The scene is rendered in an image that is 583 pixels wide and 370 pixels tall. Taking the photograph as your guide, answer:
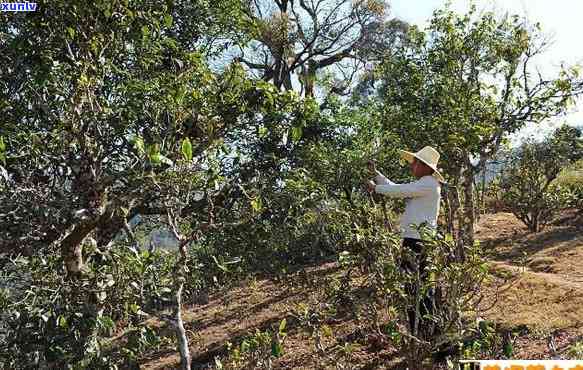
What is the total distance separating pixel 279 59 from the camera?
44.2 ft

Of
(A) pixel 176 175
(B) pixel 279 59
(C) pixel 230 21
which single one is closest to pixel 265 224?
(A) pixel 176 175

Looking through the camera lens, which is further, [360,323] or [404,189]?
[360,323]

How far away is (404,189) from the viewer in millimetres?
4125

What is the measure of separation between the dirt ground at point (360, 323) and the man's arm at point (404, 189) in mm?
702

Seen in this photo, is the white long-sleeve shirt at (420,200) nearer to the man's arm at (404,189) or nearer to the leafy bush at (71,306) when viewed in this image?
the man's arm at (404,189)

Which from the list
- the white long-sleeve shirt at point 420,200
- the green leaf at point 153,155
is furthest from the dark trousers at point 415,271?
the green leaf at point 153,155

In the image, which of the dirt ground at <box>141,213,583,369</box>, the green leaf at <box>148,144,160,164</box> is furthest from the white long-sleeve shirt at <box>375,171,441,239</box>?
the green leaf at <box>148,144,160,164</box>

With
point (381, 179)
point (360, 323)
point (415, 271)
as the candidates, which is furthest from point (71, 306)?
point (360, 323)

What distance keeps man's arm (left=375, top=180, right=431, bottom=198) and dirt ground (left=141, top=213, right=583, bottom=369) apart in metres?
0.70

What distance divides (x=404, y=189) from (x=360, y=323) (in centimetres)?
215

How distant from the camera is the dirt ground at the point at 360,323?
4941 millimetres

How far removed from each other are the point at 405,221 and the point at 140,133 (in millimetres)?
2082

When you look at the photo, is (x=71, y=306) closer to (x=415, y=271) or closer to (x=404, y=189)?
(x=415, y=271)

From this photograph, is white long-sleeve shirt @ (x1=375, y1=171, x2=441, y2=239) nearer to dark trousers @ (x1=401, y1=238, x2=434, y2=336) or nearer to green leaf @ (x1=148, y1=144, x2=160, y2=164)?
dark trousers @ (x1=401, y1=238, x2=434, y2=336)
